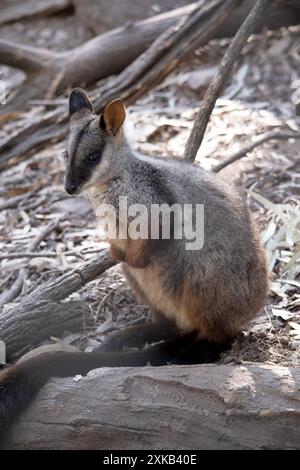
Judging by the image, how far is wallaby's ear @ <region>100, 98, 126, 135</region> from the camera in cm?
420

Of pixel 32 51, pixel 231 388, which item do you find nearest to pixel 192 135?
pixel 231 388

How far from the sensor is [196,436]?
329 centimetres

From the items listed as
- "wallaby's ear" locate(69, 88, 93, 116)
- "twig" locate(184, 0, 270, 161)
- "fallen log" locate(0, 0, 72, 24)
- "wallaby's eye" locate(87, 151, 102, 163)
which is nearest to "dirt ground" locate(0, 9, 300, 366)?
"twig" locate(184, 0, 270, 161)

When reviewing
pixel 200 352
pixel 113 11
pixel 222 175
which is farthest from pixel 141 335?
pixel 113 11

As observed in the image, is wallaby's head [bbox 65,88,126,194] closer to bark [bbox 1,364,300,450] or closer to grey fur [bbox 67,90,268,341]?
grey fur [bbox 67,90,268,341]

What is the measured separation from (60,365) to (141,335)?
86cm

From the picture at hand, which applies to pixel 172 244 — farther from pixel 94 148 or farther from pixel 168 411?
pixel 168 411

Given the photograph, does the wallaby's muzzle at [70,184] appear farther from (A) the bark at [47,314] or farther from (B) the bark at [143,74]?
(B) the bark at [143,74]

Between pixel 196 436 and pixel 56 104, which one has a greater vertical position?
pixel 196 436

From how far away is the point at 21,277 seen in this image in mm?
5629

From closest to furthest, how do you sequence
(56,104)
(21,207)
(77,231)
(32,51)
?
1. (77,231)
2. (21,207)
3. (56,104)
4. (32,51)

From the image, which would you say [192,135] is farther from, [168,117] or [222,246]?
[168,117]

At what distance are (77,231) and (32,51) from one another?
277cm

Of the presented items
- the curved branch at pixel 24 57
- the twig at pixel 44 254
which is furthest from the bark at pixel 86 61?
the twig at pixel 44 254
